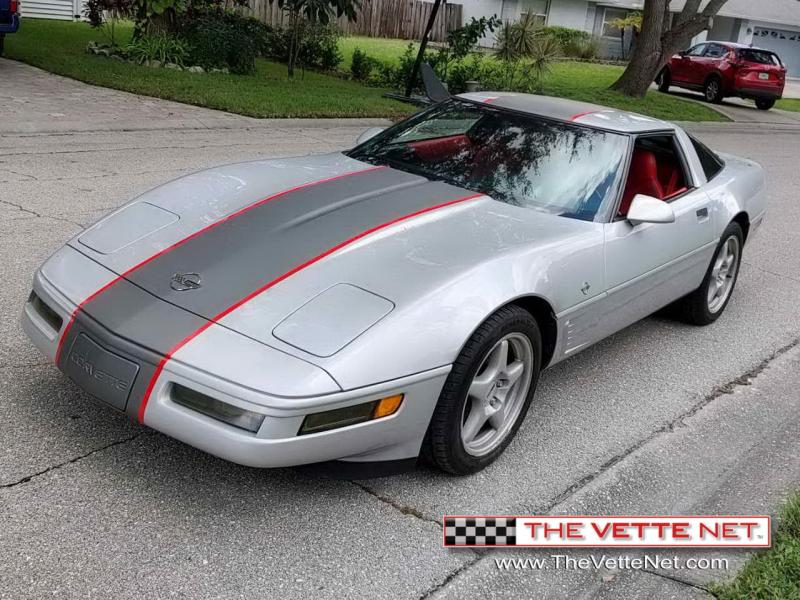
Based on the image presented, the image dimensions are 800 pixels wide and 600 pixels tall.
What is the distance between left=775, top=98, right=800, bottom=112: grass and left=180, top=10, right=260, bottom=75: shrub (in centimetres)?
1734

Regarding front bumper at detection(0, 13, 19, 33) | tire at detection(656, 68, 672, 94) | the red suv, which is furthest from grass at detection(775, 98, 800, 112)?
front bumper at detection(0, 13, 19, 33)

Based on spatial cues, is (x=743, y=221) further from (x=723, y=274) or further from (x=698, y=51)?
(x=698, y=51)

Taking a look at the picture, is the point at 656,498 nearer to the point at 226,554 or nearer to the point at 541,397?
the point at 541,397

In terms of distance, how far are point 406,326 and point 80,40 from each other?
53.1ft

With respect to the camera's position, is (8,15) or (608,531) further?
(8,15)

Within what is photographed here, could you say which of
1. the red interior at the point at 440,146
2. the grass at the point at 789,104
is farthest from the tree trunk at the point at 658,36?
the red interior at the point at 440,146

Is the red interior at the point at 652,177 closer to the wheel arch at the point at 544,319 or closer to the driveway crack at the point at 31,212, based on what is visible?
the wheel arch at the point at 544,319

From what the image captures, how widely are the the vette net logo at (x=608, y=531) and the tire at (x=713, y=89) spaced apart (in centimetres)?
2283

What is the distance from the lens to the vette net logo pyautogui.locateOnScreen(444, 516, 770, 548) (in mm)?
3051

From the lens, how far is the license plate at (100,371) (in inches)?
113

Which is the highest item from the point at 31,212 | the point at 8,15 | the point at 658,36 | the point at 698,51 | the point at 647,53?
the point at 658,36

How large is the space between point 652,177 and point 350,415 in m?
2.59

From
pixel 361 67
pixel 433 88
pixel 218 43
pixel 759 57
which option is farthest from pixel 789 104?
pixel 433 88

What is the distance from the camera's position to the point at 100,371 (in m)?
2.92
